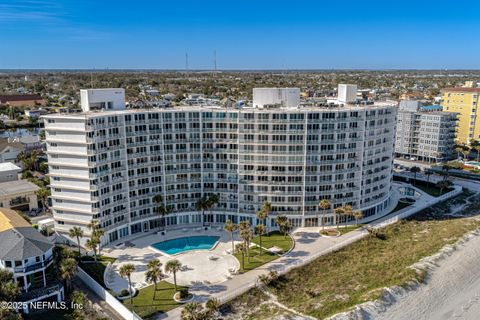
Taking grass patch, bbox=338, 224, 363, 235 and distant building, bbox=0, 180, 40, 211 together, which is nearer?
grass patch, bbox=338, 224, 363, 235

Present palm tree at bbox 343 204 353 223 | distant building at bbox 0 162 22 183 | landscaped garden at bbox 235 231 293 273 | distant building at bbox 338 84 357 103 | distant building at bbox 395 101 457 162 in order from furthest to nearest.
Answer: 1. distant building at bbox 395 101 457 162
2. distant building at bbox 0 162 22 183
3. distant building at bbox 338 84 357 103
4. palm tree at bbox 343 204 353 223
5. landscaped garden at bbox 235 231 293 273

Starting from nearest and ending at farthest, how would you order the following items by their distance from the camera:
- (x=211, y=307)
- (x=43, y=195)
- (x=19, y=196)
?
(x=211, y=307), (x=43, y=195), (x=19, y=196)

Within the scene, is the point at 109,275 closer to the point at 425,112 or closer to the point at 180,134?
the point at 180,134

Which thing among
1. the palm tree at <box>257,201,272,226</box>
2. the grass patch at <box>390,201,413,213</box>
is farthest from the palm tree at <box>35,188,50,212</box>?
the grass patch at <box>390,201,413,213</box>

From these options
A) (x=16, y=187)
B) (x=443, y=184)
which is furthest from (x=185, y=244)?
(x=443, y=184)

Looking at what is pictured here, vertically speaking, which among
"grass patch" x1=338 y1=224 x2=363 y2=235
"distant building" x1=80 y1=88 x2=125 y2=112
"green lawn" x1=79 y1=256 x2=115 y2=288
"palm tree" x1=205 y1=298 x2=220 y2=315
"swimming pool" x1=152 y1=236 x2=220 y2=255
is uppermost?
"distant building" x1=80 y1=88 x2=125 y2=112

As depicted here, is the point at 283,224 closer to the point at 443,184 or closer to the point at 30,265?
the point at 30,265

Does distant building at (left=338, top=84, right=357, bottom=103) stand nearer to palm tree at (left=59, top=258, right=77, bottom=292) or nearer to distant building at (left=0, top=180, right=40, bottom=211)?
palm tree at (left=59, top=258, right=77, bottom=292)
